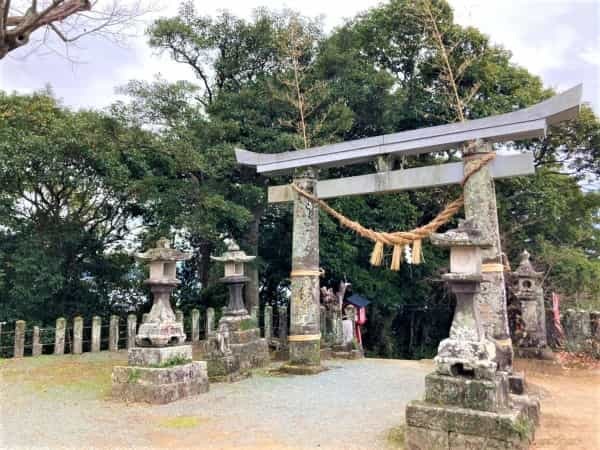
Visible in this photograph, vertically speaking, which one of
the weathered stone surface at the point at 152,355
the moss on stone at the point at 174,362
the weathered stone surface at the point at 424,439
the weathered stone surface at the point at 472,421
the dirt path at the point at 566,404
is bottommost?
the dirt path at the point at 566,404

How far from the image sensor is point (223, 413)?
5.36 meters

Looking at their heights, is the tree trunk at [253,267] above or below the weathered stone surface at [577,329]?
above

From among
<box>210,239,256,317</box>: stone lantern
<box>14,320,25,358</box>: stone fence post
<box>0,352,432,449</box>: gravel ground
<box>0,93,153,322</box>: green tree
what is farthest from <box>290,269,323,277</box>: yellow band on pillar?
<box>14,320,25,358</box>: stone fence post

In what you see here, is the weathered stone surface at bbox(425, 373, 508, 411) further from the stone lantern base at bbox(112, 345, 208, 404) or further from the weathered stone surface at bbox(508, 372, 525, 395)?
the stone lantern base at bbox(112, 345, 208, 404)

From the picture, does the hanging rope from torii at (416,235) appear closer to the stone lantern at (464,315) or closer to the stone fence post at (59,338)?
the stone lantern at (464,315)

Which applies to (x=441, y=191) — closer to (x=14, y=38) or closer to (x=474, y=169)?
(x=474, y=169)

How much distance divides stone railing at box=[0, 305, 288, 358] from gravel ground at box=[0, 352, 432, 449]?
2.61 m

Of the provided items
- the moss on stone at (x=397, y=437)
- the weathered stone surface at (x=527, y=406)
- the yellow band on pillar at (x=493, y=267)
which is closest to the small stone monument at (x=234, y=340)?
the moss on stone at (x=397, y=437)

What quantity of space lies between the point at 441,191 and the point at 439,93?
114 inches

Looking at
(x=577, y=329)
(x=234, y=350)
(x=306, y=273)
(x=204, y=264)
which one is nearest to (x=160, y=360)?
(x=234, y=350)

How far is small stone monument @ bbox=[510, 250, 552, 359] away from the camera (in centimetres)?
965

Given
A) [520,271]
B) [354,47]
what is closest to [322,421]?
[520,271]

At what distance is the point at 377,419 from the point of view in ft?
16.5

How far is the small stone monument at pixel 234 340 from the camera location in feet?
24.2
